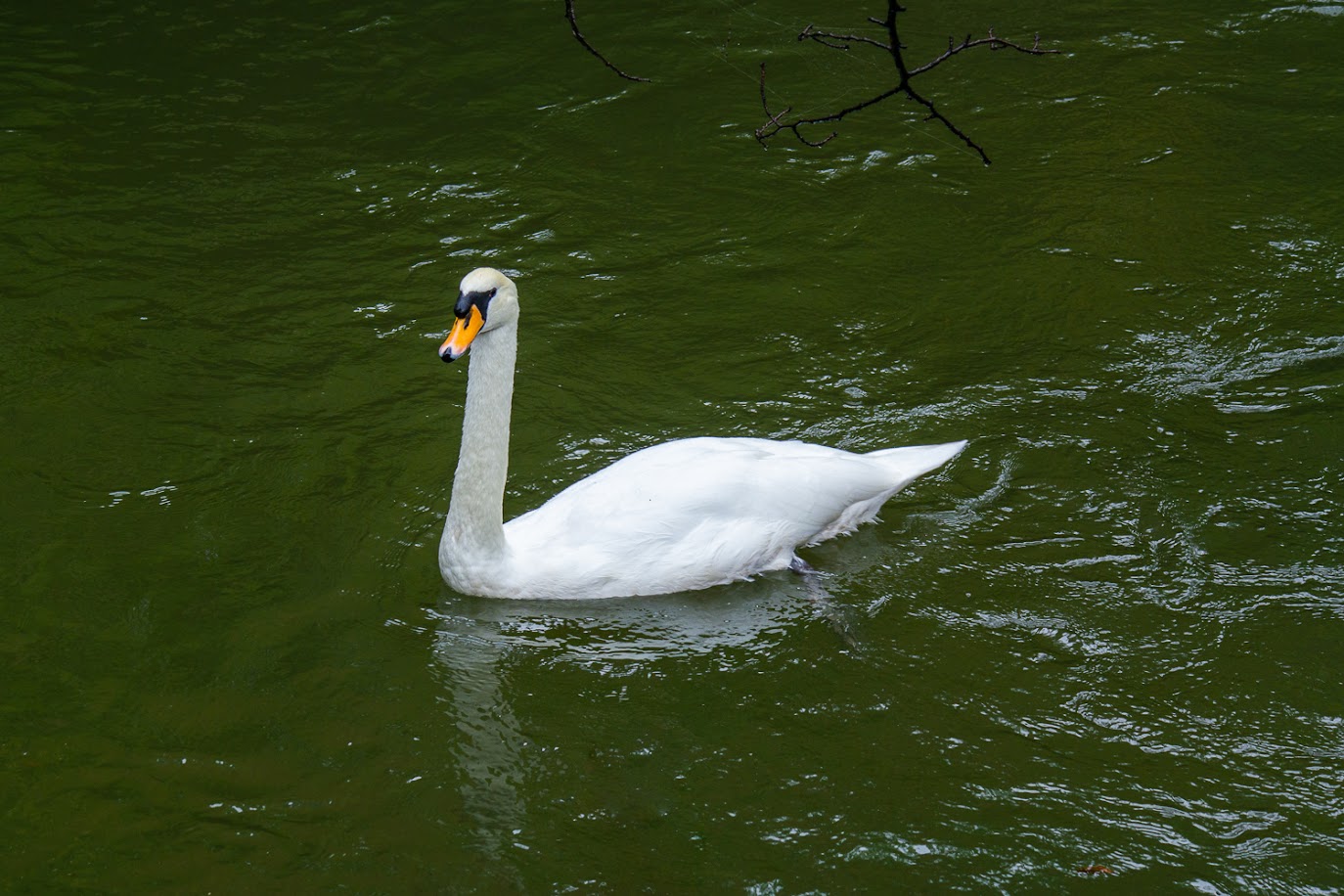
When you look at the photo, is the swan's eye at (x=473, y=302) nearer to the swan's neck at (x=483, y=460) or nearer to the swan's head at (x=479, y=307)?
the swan's head at (x=479, y=307)

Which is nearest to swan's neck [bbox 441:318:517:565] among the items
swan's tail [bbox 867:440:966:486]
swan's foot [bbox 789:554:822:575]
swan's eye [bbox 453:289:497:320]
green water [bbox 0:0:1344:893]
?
swan's eye [bbox 453:289:497:320]

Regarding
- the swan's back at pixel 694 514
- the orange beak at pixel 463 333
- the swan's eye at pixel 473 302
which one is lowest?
the swan's back at pixel 694 514

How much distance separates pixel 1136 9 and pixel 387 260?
6.76 meters

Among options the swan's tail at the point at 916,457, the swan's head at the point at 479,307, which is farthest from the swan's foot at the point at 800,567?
the swan's head at the point at 479,307

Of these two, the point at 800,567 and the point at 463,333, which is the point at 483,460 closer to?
the point at 463,333

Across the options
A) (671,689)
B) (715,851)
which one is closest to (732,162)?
(671,689)

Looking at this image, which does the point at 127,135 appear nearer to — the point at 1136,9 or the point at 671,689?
the point at 671,689

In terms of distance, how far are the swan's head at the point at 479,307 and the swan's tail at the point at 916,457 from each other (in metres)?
1.74

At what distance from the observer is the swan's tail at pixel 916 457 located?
6340 millimetres

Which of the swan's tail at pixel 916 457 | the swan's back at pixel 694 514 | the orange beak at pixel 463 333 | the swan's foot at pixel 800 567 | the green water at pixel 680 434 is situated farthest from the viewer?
the swan's tail at pixel 916 457

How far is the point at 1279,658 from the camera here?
5.44 meters

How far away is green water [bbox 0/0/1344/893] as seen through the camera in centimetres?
482

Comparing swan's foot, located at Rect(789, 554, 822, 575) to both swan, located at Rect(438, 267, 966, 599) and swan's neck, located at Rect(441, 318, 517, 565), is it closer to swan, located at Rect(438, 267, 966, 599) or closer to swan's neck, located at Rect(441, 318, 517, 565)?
swan, located at Rect(438, 267, 966, 599)

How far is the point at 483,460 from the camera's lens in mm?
5895
